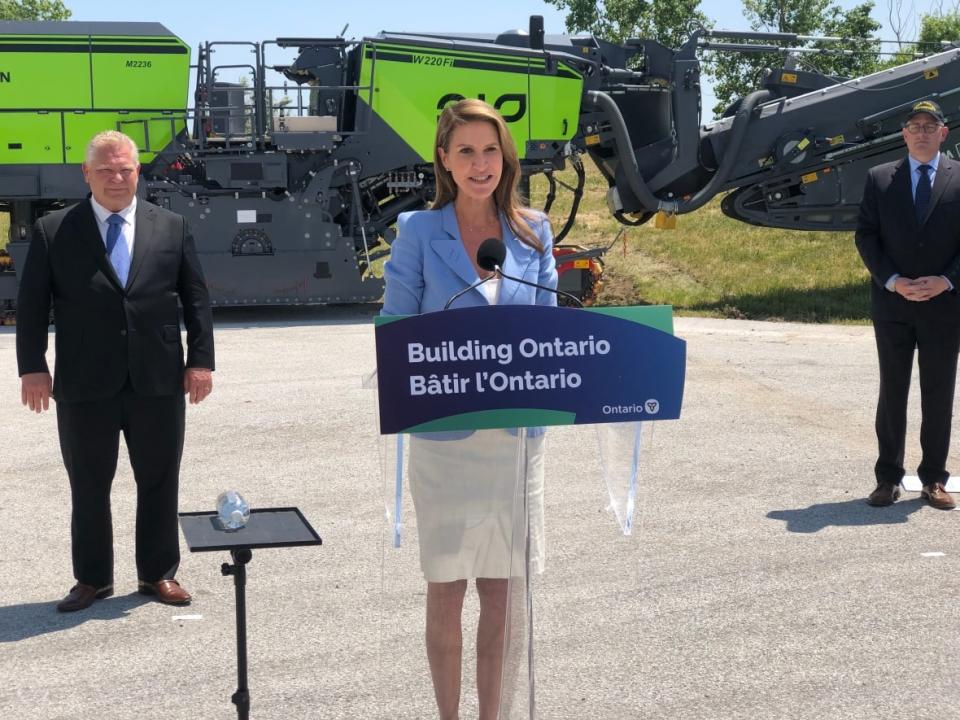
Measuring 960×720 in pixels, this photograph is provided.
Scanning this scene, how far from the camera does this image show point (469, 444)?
341 centimetres

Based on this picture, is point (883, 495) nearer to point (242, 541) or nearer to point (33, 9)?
point (242, 541)

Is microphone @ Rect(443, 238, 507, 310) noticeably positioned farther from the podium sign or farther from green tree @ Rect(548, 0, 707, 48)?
green tree @ Rect(548, 0, 707, 48)

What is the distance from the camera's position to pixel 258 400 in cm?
995

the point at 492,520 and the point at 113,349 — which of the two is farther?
the point at 113,349

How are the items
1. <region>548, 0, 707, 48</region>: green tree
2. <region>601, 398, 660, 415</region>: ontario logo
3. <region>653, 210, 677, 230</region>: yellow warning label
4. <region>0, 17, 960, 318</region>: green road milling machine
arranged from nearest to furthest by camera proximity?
<region>601, 398, 660, 415</region>: ontario logo, <region>0, 17, 960, 318</region>: green road milling machine, <region>653, 210, 677, 230</region>: yellow warning label, <region>548, 0, 707, 48</region>: green tree

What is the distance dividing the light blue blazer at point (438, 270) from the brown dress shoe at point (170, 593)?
7.61 ft

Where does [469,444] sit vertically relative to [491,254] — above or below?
below

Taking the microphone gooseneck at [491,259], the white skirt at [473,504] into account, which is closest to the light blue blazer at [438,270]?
the microphone gooseneck at [491,259]

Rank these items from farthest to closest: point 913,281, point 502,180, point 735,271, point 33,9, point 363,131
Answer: point 33,9, point 735,271, point 363,131, point 913,281, point 502,180

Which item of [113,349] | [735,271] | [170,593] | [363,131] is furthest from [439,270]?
[735,271]

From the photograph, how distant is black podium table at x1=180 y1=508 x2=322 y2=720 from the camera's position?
3.54 metres

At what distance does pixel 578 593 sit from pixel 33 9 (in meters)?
61.9

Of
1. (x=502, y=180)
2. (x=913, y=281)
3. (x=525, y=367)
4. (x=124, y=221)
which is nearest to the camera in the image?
(x=525, y=367)

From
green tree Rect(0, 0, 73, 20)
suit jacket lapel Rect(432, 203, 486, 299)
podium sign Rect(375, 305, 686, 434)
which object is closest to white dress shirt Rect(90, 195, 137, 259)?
suit jacket lapel Rect(432, 203, 486, 299)
